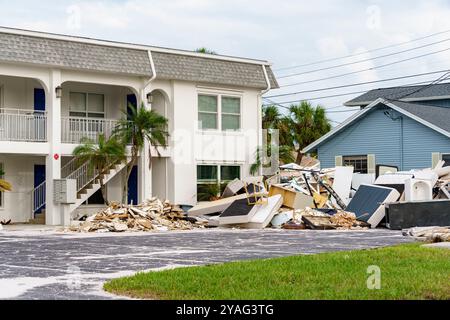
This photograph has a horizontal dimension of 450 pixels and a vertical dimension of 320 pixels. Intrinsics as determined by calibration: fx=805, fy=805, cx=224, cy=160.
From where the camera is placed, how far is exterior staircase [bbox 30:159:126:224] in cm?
2977

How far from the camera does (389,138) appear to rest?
38.2 metres

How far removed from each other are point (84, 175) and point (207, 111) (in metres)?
6.10

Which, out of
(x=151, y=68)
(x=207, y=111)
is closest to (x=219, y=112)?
(x=207, y=111)

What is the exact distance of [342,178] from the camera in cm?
3106

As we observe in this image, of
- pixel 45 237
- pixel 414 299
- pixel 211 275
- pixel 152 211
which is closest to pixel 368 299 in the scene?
pixel 414 299

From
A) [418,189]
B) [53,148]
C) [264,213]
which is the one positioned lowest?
[264,213]

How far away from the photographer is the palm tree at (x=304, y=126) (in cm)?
4334

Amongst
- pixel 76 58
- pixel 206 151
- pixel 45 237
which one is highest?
pixel 76 58

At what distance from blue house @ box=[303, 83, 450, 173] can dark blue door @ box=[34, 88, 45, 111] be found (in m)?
15.3

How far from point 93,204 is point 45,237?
10.5m

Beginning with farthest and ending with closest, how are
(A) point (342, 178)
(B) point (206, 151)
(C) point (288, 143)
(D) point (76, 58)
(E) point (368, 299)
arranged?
1. (C) point (288, 143)
2. (B) point (206, 151)
3. (A) point (342, 178)
4. (D) point (76, 58)
5. (E) point (368, 299)

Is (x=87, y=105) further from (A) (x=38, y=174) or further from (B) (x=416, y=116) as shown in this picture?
(B) (x=416, y=116)

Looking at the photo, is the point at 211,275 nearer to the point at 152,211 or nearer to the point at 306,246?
the point at 306,246

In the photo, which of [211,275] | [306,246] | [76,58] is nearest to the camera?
[211,275]
